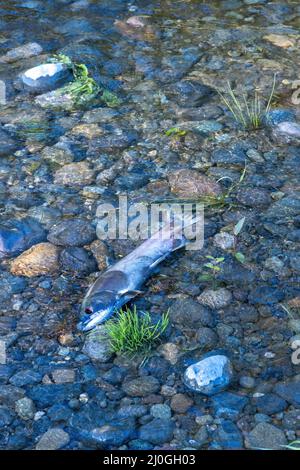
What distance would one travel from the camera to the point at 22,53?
217 inches

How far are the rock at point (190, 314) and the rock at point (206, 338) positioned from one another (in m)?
0.05

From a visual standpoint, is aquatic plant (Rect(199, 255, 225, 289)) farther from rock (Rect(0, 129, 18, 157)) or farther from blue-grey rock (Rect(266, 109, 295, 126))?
rock (Rect(0, 129, 18, 157))

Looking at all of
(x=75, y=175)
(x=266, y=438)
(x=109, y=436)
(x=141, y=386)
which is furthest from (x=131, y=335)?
(x=75, y=175)

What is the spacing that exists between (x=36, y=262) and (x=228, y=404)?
1166mm

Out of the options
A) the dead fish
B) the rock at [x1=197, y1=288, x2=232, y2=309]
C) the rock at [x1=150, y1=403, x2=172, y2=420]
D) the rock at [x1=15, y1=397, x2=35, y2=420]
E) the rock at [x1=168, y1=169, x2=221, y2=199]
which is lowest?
the rock at [x1=15, y1=397, x2=35, y2=420]

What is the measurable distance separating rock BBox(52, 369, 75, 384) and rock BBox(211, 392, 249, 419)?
0.55 meters

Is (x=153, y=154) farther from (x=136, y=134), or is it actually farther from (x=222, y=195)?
(x=222, y=195)

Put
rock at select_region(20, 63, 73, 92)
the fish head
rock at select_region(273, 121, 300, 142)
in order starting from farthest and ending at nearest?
rock at select_region(20, 63, 73, 92) < rock at select_region(273, 121, 300, 142) < the fish head

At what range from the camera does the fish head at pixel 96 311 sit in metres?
3.37

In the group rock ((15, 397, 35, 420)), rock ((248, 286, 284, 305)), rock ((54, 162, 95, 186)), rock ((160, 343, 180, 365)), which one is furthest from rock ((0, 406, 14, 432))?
rock ((54, 162, 95, 186))

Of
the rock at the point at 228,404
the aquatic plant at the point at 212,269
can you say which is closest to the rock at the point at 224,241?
the aquatic plant at the point at 212,269

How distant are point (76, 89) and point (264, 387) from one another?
2.57 m

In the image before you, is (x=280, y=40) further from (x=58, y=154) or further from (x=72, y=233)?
(x=72, y=233)

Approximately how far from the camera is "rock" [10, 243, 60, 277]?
12.1 feet
